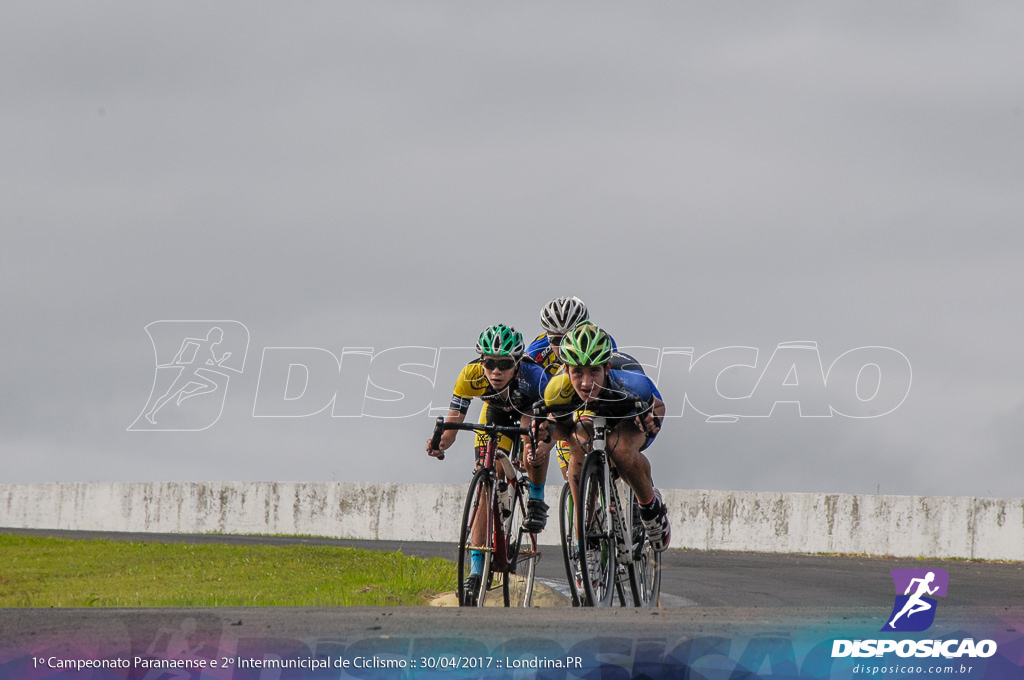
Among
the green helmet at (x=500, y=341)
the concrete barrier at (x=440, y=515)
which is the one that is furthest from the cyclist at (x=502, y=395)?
the concrete barrier at (x=440, y=515)

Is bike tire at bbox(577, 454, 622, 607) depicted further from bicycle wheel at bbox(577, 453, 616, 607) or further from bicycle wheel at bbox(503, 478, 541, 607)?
bicycle wheel at bbox(503, 478, 541, 607)

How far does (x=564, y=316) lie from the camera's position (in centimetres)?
907

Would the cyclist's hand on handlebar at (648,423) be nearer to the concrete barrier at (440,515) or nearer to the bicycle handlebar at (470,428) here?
the bicycle handlebar at (470,428)

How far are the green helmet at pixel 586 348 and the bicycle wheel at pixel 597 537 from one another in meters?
0.69

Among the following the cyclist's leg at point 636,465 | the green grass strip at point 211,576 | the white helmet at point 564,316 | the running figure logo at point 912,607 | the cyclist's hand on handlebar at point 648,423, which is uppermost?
the white helmet at point 564,316

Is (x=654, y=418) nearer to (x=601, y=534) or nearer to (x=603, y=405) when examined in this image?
(x=603, y=405)

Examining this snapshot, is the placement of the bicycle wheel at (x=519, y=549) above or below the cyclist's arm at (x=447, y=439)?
below

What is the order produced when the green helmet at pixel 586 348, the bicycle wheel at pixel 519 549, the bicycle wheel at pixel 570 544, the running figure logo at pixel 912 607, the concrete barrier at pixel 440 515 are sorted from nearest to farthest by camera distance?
the running figure logo at pixel 912 607 < the bicycle wheel at pixel 570 544 < the green helmet at pixel 586 348 < the bicycle wheel at pixel 519 549 < the concrete barrier at pixel 440 515

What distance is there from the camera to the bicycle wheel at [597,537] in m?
8.24

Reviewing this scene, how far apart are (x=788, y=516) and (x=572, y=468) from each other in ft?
49.3

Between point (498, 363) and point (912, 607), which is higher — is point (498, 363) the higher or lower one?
the higher one

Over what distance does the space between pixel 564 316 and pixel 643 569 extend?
2.03 m

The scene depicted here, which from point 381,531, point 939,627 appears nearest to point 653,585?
point 939,627

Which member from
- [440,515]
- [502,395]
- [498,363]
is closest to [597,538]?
[502,395]
